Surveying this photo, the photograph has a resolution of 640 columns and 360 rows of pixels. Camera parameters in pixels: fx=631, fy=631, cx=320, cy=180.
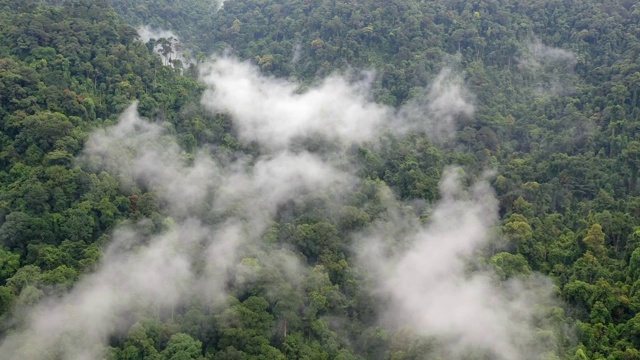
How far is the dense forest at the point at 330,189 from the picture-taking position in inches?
1197

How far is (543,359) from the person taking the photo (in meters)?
28.5

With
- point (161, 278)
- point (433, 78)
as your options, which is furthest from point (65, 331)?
point (433, 78)

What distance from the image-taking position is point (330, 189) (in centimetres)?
4134

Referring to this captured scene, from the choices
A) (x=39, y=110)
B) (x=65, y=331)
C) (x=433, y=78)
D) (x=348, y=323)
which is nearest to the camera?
(x=65, y=331)

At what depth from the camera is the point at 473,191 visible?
4278 centimetres

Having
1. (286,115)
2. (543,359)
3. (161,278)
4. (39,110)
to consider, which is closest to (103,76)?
(39,110)

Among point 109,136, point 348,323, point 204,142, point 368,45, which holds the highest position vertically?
point 368,45

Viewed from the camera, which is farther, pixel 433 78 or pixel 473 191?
pixel 433 78

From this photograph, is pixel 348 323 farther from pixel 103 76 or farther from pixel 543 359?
pixel 103 76

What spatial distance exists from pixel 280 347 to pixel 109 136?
56.0ft

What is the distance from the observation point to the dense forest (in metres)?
30.4

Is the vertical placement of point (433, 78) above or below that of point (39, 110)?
above

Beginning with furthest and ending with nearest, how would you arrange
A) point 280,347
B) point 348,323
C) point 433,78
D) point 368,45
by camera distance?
point 368,45 < point 433,78 < point 348,323 < point 280,347

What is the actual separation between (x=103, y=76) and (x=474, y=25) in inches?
1348
